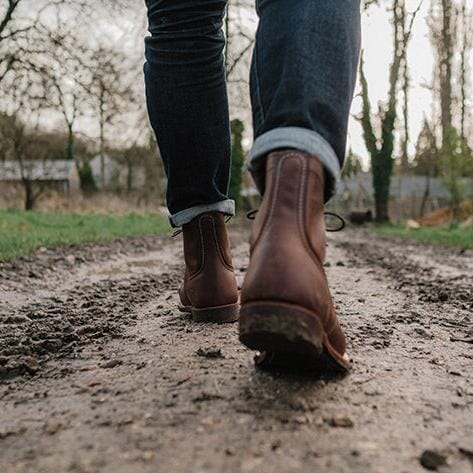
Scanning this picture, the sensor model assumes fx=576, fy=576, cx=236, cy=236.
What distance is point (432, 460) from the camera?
0.78 meters

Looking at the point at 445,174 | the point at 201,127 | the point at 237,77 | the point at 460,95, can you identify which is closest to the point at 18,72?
the point at 237,77

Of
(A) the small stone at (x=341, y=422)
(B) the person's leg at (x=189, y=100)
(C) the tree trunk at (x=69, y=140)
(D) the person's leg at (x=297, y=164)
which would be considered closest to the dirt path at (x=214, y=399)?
(A) the small stone at (x=341, y=422)

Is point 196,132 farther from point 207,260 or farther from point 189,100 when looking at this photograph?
point 207,260

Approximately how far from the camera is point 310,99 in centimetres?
106

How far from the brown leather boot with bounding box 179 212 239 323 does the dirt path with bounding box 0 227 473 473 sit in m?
0.08

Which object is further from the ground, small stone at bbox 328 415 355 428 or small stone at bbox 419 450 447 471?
small stone at bbox 328 415 355 428

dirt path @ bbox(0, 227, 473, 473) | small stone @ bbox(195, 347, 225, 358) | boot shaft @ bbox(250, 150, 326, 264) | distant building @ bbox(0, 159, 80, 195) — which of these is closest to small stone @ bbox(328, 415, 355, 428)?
dirt path @ bbox(0, 227, 473, 473)

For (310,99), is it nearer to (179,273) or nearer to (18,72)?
(179,273)

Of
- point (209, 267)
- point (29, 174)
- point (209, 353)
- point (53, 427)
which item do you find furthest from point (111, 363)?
point (29, 174)

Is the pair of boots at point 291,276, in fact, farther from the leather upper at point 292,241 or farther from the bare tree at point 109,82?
the bare tree at point 109,82

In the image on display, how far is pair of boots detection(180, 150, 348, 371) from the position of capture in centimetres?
94

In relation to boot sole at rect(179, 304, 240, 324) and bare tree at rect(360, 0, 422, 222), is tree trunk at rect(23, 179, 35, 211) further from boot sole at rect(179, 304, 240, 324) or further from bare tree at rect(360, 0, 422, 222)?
boot sole at rect(179, 304, 240, 324)

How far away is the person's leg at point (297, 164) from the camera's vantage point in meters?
0.95

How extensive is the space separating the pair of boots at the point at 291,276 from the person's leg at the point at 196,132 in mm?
522
